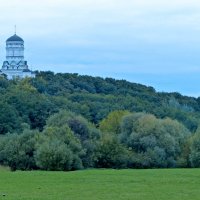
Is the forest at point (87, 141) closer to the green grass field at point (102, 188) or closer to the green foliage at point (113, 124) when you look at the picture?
the green foliage at point (113, 124)

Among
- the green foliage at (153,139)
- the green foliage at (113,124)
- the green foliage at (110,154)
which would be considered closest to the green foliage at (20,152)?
the green foliage at (110,154)

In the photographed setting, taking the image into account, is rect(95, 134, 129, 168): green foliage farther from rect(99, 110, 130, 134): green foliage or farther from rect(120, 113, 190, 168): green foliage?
rect(99, 110, 130, 134): green foliage

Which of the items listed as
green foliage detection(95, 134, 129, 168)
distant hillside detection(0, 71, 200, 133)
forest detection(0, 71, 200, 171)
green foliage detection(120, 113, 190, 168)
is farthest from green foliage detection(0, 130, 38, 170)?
distant hillside detection(0, 71, 200, 133)

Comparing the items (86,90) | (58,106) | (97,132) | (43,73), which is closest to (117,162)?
(97,132)

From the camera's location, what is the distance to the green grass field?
29.0 m

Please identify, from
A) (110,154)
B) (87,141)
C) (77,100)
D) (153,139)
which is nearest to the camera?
(110,154)

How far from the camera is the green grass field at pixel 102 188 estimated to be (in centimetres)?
2898

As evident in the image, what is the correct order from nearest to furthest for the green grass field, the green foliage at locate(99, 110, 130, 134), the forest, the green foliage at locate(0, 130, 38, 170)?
the green grass field → the forest → the green foliage at locate(0, 130, 38, 170) → the green foliage at locate(99, 110, 130, 134)

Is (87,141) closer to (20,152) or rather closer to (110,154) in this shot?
(110,154)

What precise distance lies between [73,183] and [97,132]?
37874 millimetres

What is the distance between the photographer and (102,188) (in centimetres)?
3362

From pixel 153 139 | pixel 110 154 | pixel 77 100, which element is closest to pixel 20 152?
pixel 110 154

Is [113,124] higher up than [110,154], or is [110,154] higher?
[113,124]

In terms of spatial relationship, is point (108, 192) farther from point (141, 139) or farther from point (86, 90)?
point (86, 90)
